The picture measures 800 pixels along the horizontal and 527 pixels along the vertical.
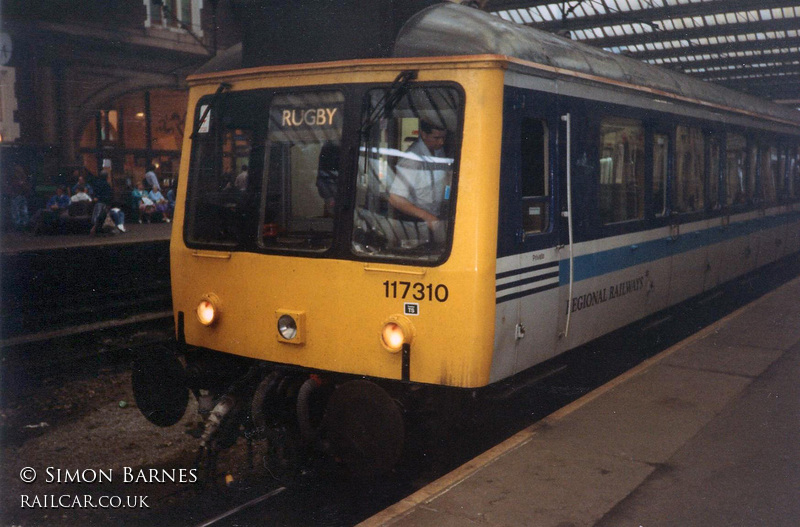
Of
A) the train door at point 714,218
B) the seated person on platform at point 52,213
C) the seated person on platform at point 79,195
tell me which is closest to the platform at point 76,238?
the seated person on platform at point 52,213

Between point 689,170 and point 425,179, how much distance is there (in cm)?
475

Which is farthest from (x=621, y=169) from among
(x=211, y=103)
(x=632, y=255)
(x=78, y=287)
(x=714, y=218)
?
(x=78, y=287)

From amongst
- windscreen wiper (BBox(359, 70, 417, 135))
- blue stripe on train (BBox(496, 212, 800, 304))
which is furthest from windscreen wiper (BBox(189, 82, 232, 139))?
blue stripe on train (BBox(496, 212, 800, 304))

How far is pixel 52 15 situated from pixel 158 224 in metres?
6.32

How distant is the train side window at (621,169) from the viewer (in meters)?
6.40

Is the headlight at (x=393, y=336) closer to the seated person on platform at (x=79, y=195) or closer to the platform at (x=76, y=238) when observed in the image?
the platform at (x=76, y=238)

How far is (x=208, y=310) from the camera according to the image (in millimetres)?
5449

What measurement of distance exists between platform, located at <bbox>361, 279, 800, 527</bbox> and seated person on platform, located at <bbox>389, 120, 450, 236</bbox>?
1.52 metres

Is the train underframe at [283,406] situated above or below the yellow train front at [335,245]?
below

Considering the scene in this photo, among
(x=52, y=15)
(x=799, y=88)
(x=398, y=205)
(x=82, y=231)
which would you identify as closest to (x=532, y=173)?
(x=398, y=205)

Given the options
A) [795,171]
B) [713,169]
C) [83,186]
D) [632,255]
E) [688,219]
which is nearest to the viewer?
[632,255]

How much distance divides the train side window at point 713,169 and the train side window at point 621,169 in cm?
247

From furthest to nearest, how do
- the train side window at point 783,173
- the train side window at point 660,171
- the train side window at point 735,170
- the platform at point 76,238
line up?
the platform at point 76,238
the train side window at point 783,173
the train side window at point 735,170
the train side window at point 660,171

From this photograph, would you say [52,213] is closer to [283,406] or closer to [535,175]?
[283,406]
